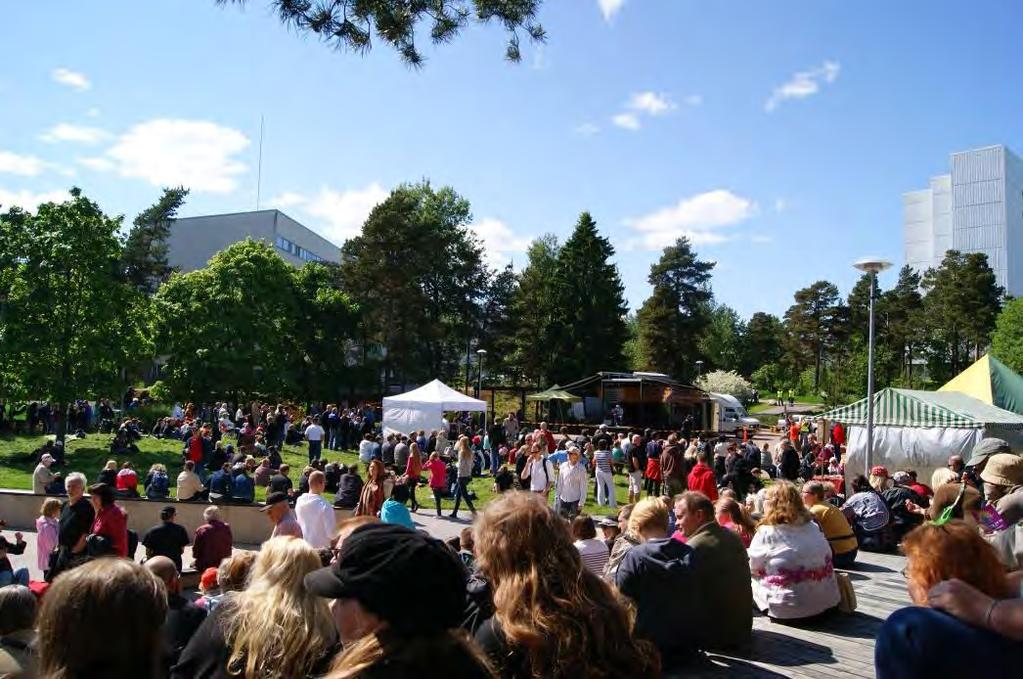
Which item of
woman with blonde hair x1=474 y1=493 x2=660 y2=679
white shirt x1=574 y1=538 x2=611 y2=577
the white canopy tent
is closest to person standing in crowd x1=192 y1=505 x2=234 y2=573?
white shirt x1=574 y1=538 x2=611 y2=577

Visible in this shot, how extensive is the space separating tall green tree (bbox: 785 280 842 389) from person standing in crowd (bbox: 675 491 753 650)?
2680 inches

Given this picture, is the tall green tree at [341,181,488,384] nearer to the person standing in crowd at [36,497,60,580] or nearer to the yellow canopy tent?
the yellow canopy tent

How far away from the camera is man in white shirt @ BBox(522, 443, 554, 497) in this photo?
48.0 feet

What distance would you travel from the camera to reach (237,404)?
37375mm

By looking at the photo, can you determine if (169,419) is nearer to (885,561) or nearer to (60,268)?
(60,268)

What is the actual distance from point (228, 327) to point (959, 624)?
37.3 m

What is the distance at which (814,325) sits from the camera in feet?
224

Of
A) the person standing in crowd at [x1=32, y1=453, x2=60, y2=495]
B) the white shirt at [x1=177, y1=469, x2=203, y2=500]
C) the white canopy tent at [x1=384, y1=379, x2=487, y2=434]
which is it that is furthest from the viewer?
the white canopy tent at [x1=384, y1=379, x2=487, y2=434]

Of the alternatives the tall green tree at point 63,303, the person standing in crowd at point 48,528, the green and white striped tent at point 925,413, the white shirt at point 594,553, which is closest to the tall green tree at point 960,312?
the green and white striped tent at point 925,413

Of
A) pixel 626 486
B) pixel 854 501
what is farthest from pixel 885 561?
pixel 626 486

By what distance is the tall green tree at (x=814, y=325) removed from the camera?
68312 millimetres

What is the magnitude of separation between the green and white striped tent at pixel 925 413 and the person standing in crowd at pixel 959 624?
15.6 meters

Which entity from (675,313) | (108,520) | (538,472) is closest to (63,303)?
(538,472)

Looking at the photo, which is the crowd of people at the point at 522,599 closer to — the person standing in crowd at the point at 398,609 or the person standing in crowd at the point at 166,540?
the person standing in crowd at the point at 398,609
